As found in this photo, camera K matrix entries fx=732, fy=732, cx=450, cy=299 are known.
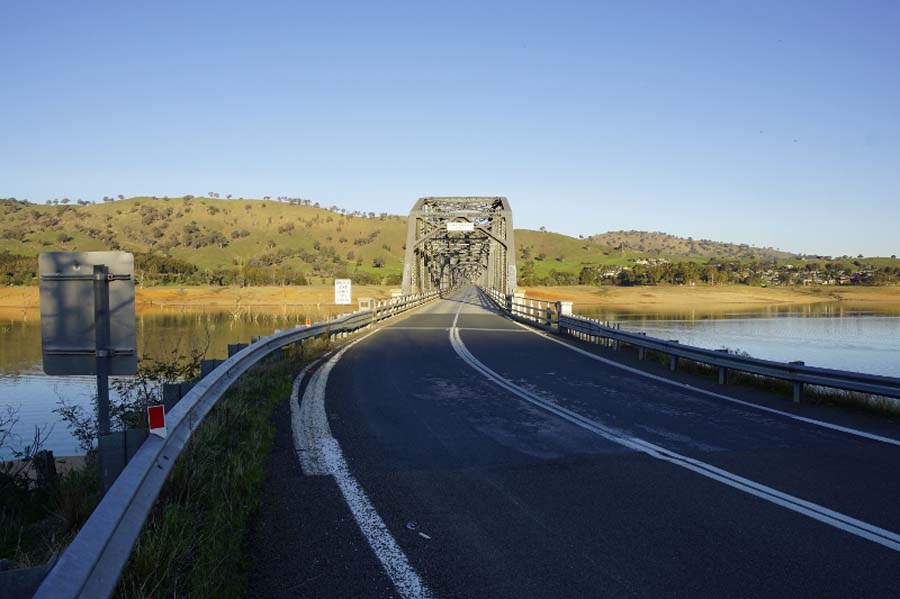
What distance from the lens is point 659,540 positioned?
494 centimetres

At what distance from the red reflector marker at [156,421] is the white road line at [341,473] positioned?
5.02ft

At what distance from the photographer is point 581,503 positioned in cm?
578

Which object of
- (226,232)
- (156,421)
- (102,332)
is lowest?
(156,421)

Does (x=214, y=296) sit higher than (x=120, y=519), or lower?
lower

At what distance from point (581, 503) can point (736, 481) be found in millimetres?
1575

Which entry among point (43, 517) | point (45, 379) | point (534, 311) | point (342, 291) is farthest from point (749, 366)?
point (534, 311)

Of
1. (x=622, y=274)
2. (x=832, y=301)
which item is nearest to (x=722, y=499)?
(x=832, y=301)

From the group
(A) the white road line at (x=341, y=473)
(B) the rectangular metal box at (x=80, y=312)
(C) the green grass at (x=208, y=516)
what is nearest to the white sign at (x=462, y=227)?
(A) the white road line at (x=341, y=473)

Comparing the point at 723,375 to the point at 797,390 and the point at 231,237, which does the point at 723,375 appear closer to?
the point at 797,390

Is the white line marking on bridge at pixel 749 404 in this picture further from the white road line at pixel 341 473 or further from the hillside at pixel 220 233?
the hillside at pixel 220 233

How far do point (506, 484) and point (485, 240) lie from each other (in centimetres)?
7727

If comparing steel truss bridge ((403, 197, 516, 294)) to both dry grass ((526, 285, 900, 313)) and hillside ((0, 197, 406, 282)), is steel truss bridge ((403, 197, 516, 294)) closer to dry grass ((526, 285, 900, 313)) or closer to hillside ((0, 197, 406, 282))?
dry grass ((526, 285, 900, 313))

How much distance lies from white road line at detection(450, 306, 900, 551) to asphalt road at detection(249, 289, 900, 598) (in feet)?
0.07

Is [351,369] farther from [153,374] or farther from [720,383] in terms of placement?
[720,383]
